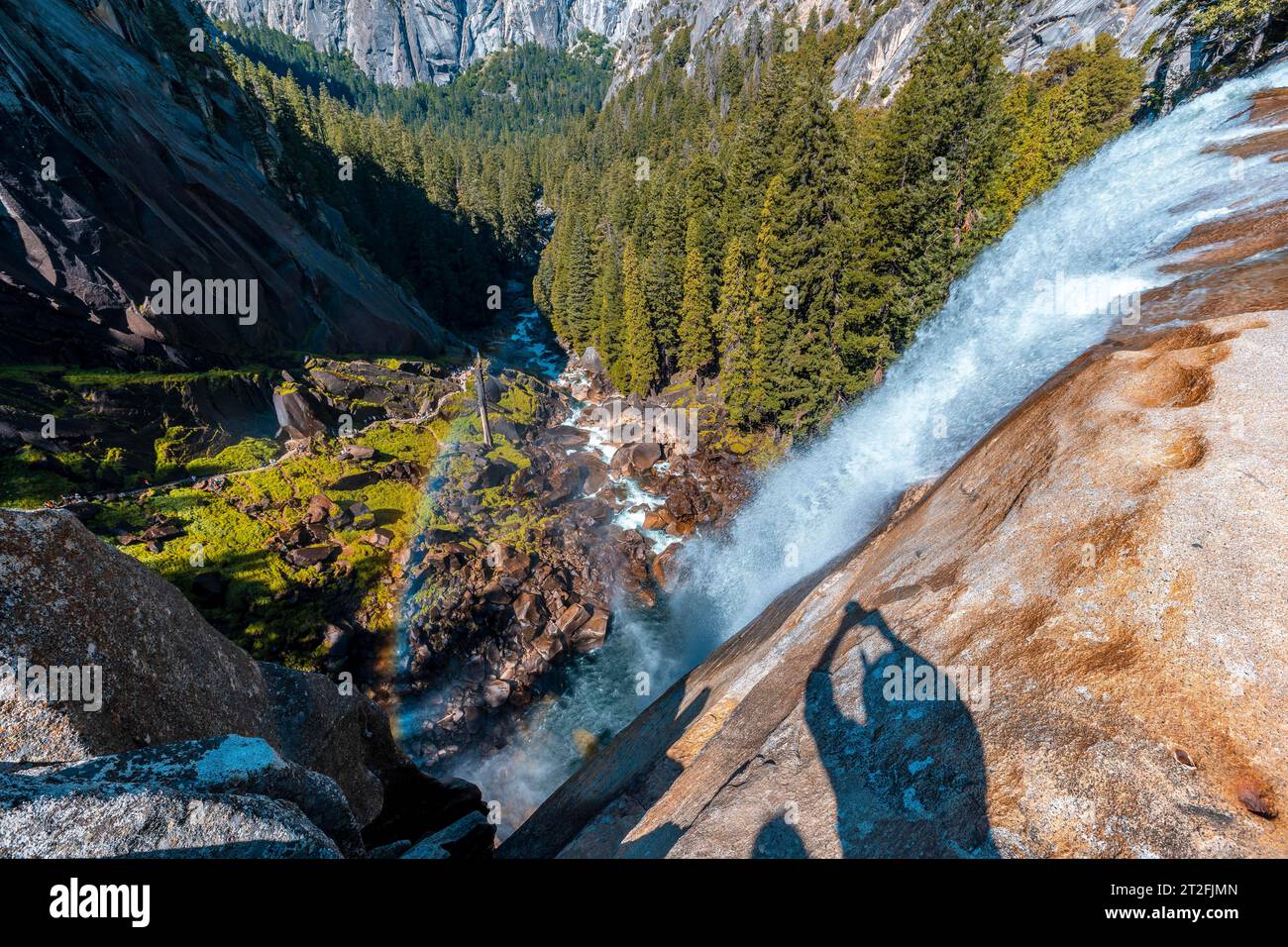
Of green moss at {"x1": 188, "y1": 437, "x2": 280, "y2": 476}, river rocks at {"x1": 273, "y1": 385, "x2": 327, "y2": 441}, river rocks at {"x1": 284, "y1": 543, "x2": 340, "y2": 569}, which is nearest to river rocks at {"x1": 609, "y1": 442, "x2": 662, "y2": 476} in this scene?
river rocks at {"x1": 284, "y1": 543, "x2": 340, "y2": 569}

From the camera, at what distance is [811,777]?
6691 millimetres

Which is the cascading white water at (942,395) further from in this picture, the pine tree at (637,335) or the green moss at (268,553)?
the pine tree at (637,335)

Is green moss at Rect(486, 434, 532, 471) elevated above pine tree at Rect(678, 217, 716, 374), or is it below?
below

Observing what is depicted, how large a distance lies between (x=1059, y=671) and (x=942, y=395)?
17.0 metres

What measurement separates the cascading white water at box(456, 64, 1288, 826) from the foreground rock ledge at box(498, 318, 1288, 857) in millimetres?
5864

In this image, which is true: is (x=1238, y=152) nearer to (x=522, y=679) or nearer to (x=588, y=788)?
Answer: (x=588, y=788)

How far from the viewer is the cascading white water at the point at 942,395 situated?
673 inches

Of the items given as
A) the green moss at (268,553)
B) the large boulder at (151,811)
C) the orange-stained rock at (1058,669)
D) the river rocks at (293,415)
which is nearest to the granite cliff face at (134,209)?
the river rocks at (293,415)

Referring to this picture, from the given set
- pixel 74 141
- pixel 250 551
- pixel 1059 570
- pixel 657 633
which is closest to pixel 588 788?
pixel 1059 570

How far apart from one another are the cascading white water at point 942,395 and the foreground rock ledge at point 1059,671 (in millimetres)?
5864

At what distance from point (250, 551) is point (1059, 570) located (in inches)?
1089

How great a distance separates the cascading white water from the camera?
17.1 m

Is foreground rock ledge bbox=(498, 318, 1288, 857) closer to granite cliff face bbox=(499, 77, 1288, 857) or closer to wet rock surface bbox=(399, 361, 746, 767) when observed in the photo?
granite cliff face bbox=(499, 77, 1288, 857)
